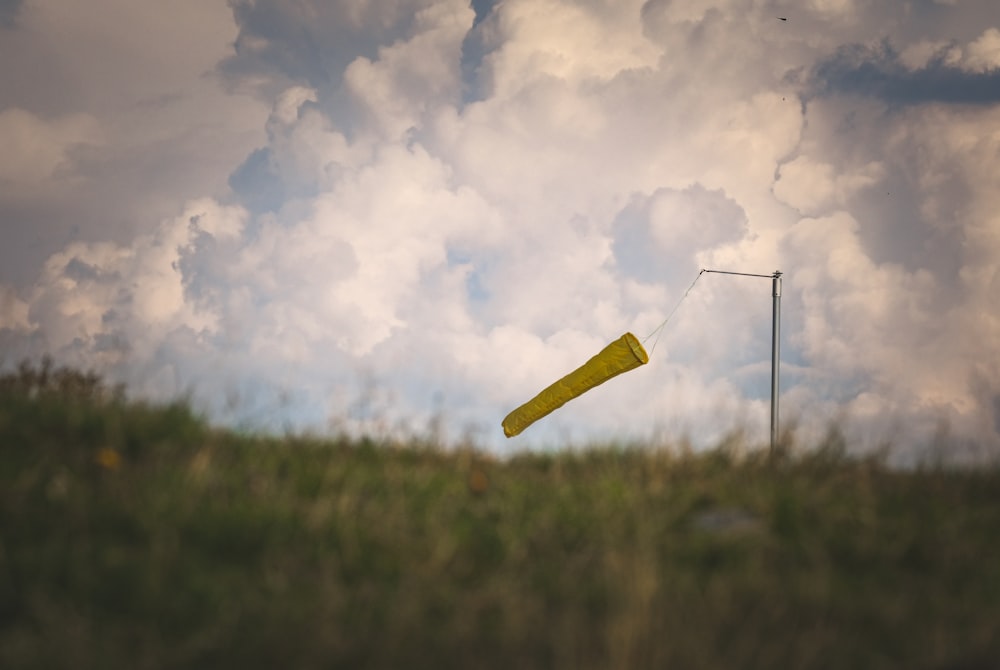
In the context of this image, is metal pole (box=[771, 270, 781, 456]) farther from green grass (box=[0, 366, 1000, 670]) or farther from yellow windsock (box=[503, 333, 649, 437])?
green grass (box=[0, 366, 1000, 670])

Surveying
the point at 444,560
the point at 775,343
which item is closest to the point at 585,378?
the point at 775,343

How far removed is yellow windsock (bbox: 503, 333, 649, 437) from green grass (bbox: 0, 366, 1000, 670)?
630 centimetres

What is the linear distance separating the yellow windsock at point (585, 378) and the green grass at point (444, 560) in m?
6.30

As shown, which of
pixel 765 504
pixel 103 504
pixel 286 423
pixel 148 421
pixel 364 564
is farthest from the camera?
pixel 286 423

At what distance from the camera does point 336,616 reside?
421cm

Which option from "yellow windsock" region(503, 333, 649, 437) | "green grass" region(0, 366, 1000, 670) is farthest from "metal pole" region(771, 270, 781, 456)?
"green grass" region(0, 366, 1000, 670)

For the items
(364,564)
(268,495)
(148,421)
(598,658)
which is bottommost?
(598,658)

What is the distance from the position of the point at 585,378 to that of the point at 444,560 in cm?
900

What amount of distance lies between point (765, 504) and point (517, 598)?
2201mm

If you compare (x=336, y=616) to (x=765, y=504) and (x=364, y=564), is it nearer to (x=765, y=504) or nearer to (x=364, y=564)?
(x=364, y=564)

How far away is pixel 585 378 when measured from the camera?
13648 millimetres

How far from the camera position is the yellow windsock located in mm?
13320

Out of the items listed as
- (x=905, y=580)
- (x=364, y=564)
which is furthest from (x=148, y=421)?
(x=905, y=580)

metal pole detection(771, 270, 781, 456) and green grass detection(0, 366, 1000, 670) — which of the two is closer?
green grass detection(0, 366, 1000, 670)
